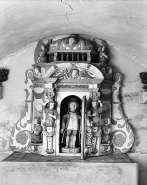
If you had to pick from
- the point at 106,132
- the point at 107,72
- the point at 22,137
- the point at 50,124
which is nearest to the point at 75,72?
the point at 107,72

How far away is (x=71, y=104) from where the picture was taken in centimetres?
537

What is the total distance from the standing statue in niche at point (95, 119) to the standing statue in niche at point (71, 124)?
0.26 metres

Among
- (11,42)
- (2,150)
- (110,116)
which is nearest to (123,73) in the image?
(110,116)

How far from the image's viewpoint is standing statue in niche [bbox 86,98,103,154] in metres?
5.28

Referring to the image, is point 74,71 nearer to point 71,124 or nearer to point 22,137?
point 71,124

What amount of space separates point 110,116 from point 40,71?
5.24 ft

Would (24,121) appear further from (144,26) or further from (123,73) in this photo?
(144,26)

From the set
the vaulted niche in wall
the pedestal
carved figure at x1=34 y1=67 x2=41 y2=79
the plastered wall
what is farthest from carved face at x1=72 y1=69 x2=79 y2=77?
the pedestal

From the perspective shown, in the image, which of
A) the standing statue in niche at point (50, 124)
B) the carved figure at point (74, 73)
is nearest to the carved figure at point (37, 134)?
the standing statue in niche at point (50, 124)

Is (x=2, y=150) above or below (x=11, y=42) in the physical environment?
below

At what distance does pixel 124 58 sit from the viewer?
19.5ft

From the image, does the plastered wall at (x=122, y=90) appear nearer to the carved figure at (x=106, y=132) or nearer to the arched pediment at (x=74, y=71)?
the carved figure at (x=106, y=132)

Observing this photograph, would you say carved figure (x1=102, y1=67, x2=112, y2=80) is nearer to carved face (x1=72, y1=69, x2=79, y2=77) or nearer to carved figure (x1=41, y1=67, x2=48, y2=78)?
carved face (x1=72, y1=69, x2=79, y2=77)

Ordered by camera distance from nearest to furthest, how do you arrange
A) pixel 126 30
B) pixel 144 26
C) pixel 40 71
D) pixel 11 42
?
1. pixel 144 26
2. pixel 126 30
3. pixel 11 42
4. pixel 40 71
